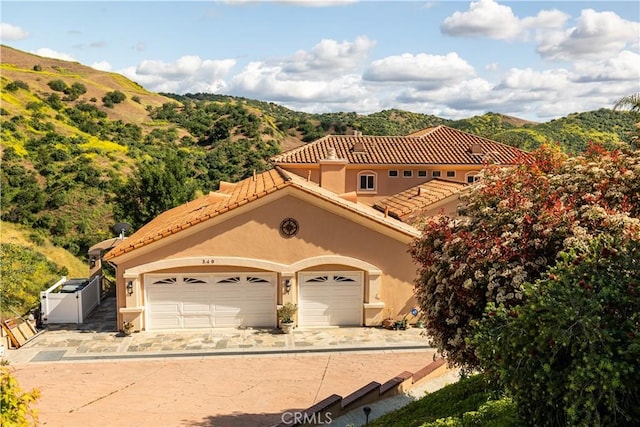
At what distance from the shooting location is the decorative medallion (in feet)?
62.0

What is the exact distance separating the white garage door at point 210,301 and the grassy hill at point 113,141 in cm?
1444

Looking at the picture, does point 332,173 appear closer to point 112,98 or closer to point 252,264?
point 252,264

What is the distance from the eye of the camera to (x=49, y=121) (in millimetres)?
57719

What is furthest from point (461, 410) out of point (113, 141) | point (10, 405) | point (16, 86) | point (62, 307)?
point (16, 86)

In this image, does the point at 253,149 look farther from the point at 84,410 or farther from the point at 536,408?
the point at 536,408

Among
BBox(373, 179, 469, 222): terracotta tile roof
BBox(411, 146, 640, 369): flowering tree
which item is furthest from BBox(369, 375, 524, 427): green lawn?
BBox(373, 179, 469, 222): terracotta tile roof

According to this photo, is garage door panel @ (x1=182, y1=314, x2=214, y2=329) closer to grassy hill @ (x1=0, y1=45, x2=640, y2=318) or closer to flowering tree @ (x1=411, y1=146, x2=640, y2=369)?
flowering tree @ (x1=411, y1=146, x2=640, y2=369)

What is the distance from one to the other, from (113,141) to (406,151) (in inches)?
1496

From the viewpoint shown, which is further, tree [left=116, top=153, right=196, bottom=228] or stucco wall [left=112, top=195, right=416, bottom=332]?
tree [left=116, top=153, right=196, bottom=228]

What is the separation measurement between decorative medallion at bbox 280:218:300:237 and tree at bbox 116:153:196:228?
1442 cm

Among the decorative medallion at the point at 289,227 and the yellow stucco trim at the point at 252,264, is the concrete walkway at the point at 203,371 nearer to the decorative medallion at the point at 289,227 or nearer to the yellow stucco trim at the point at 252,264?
the yellow stucco trim at the point at 252,264

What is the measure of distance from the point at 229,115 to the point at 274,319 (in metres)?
56.0

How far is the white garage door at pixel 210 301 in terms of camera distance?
18766mm

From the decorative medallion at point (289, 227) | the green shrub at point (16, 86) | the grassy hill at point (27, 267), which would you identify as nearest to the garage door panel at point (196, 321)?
the decorative medallion at point (289, 227)
